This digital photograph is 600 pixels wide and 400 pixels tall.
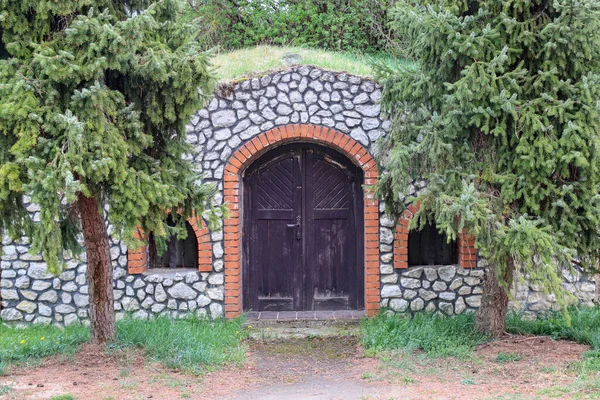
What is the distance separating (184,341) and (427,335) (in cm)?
266

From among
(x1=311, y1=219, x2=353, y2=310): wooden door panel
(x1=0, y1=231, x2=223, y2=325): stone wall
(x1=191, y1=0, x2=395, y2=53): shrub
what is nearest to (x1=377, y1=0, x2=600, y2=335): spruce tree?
(x1=311, y1=219, x2=353, y2=310): wooden door panel

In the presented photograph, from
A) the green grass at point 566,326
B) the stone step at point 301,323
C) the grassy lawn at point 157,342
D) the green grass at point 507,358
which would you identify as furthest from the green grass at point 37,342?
the green grass at point 566,326

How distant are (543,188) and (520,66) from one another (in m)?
1.21

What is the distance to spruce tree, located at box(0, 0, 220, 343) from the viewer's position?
5.23 metres

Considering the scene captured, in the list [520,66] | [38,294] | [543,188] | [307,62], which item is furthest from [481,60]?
[38,294]

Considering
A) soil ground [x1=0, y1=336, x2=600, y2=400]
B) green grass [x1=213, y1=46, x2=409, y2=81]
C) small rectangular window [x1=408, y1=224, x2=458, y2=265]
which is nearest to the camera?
soil ground [x1=0, y1=336, x2=600, y2=400]

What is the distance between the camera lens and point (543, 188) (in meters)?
6.39

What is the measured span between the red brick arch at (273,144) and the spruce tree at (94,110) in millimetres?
2204

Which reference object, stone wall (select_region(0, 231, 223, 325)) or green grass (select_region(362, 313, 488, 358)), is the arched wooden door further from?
green grass (select_region(362, 313, 488, 358))

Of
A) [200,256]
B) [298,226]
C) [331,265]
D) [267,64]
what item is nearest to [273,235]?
[298,226]

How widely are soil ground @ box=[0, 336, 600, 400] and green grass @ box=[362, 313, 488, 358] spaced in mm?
142

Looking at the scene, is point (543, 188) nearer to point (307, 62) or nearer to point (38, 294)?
point (307, 62)

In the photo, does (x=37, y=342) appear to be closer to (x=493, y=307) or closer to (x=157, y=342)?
(x=157, y=342)

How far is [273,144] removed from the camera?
8672mm
